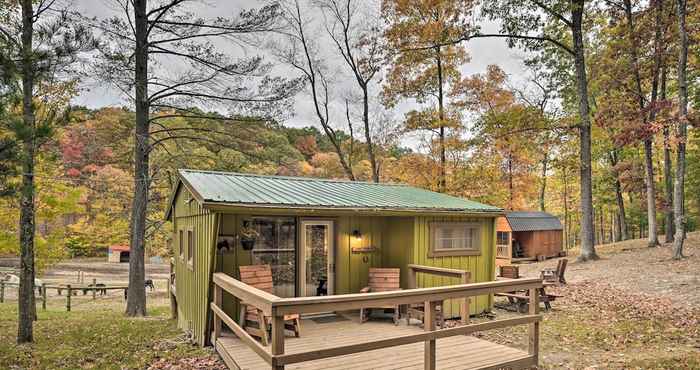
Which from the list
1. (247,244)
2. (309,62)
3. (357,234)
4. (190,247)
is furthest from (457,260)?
(309,62)

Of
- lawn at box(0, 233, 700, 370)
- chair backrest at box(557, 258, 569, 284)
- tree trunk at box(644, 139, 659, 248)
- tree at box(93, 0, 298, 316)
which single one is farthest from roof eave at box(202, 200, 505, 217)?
tree trunk at box(644, 139, 659, 248)

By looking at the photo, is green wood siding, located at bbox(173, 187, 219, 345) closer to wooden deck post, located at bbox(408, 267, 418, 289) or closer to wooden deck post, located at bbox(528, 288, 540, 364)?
wooden deck post, located at bbox(408, 267, 418, 289)

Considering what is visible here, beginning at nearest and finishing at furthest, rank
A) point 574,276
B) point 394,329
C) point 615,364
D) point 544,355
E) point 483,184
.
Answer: point 615,364, point 544,355, point 394,329, point 574,276, point 483,184

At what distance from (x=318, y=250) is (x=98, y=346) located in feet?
13.9

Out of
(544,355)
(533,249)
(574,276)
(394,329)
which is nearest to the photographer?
(544,355)

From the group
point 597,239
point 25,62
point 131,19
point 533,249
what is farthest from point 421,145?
point 597,239

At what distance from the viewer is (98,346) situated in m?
7.09

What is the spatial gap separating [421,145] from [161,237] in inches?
550

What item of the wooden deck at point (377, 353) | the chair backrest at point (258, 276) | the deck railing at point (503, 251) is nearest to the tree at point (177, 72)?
the chair backrest at point (258, 276)

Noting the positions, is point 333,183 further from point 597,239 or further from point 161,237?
point 597,239

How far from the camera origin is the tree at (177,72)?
10625 millimetres

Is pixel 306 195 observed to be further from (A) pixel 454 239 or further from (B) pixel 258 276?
(A) pixel 454 239

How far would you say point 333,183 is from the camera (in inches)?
372

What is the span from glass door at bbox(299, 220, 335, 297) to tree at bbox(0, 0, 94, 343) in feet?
14.8
